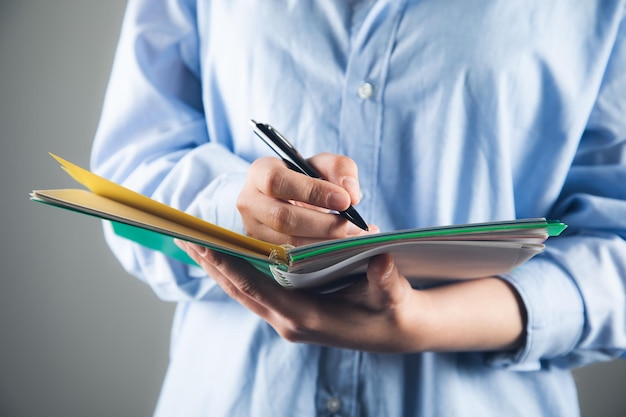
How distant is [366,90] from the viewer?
71 cm

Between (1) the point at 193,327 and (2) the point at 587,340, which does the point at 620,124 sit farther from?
(1) the point at 193,327

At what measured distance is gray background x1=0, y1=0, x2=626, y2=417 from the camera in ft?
4.04

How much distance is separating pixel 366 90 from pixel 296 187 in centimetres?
24

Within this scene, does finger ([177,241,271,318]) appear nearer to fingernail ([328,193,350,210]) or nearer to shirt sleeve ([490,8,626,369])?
fingernail ([328,193,350,210])

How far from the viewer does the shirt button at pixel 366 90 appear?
0.70m

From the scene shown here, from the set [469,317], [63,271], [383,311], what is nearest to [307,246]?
[383,311]

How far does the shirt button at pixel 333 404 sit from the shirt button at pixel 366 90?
1.24 ft

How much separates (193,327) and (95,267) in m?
0.64

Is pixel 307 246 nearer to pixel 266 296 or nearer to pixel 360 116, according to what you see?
pixel 266 296

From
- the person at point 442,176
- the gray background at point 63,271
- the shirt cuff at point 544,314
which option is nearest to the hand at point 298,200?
the person at point 442,176

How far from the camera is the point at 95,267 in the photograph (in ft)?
4.34

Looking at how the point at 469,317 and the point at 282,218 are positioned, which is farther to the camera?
the point at 469,317

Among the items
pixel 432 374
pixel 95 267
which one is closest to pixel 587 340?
pixel 432 374

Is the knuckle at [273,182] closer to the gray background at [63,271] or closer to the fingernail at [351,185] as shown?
the fingernail at [351,185]
